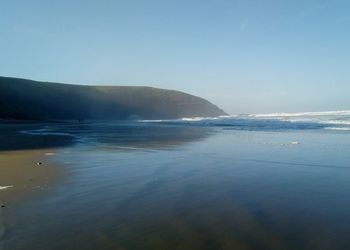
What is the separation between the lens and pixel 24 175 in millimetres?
10016

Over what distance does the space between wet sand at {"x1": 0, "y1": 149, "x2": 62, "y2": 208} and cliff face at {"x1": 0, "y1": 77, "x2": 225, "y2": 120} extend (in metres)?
61.7

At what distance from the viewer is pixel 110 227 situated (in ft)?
17.8

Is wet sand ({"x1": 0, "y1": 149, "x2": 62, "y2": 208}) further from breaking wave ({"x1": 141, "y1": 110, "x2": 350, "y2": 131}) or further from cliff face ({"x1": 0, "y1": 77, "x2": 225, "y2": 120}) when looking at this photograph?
cliff face ({"x1": 0, "y1": 77, "x2": 225, "y2": 120})

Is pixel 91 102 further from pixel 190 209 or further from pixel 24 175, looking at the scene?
pixel 190 209

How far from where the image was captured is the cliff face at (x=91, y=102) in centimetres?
8319

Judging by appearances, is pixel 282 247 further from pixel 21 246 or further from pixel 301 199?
pixel 21 246

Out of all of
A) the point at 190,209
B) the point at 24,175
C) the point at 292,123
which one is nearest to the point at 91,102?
the point at 292,123

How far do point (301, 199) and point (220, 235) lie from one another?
282 centimetres

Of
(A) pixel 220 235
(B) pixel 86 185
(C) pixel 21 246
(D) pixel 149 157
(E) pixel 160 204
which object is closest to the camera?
(C) pixel 21 246

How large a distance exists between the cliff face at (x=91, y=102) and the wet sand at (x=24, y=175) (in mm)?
61684

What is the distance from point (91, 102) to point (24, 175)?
97.2 m

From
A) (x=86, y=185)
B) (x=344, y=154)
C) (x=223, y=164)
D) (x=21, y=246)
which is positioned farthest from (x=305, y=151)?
(x=21, y=246)

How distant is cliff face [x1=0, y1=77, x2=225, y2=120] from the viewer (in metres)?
83.2

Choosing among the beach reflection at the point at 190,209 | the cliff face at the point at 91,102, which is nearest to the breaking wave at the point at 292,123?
the beach reflection at the point at 190,209
